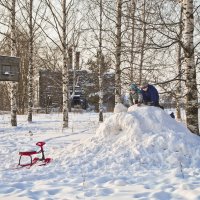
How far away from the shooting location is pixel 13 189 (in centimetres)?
643

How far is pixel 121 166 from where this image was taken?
7.88 m

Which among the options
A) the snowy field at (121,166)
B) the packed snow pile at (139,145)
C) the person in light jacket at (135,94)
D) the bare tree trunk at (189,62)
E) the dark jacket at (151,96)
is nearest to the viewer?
the snowy field at (121,166)

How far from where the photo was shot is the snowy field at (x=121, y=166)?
237 inches

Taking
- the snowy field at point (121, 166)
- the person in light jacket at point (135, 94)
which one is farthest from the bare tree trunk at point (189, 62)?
the person in light jacket at point (135, 94)

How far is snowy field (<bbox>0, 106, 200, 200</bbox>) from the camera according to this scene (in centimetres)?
603

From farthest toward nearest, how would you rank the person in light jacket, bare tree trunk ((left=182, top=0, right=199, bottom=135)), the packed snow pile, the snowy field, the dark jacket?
the person in light jacket → the dark jacket → bare tree trunk ((left=182, top=0, right=199, bottom=135)) → the packed snow pile → the snowy field

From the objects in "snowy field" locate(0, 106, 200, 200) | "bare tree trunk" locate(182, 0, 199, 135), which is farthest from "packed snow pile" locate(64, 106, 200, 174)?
"bare tree trunk" locate(182, 0, 199, 135)

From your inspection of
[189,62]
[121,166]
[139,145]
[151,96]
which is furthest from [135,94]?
[121,166]

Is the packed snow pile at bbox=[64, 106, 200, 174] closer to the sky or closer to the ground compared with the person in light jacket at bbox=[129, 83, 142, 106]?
closer to the ground

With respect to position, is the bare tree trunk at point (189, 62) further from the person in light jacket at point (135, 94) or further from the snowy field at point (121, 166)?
the person in light jacket at point (135, 94)

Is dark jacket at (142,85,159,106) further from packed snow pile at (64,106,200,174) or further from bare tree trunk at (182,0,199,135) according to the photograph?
bare tree trunk at (182,0,199,135)

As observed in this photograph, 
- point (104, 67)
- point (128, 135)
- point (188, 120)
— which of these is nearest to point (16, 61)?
point (128, 135)

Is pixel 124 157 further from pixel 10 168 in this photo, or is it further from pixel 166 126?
pixel 10 168

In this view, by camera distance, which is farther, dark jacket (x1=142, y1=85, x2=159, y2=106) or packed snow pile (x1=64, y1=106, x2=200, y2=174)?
dark jacket (x1=142, y1=85, x2=159, y2=106)
